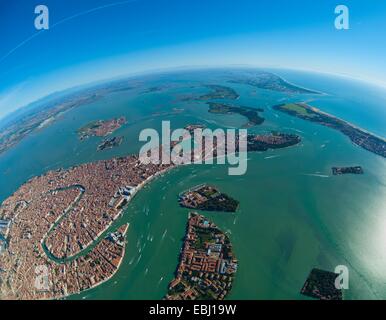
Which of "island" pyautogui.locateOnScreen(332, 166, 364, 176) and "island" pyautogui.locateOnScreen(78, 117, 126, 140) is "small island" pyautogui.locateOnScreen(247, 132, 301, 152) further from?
"island" pyautogui.locateOnScreen(78, 117, 126, 140)

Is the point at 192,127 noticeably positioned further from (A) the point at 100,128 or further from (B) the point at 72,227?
(B) the point at 72,227

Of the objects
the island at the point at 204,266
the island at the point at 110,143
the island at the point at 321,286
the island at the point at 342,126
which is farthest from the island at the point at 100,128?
the island at the point at 321,286

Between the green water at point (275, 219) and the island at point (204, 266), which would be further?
the green water at point (275, 219)

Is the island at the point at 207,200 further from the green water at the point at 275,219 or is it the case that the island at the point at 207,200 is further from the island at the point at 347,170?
the island at the point at 347,170

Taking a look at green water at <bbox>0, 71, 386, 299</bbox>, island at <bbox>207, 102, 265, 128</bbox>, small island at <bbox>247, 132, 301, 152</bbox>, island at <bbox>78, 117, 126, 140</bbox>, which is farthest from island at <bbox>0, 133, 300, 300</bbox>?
island at <bbox>78, 117, 126, 140</bbox>
